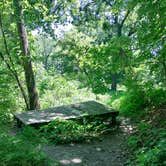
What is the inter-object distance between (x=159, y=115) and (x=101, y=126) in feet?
4.65

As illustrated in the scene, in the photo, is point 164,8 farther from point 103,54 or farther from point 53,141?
point 53,141

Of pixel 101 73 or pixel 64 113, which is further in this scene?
pixel 64 113

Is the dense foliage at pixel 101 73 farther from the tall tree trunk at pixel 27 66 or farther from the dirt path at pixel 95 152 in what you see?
the dirt path at pixel 95 152

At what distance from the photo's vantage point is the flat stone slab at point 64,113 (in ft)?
27.2

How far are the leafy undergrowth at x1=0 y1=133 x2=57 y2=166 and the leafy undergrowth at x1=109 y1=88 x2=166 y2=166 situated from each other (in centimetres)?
149

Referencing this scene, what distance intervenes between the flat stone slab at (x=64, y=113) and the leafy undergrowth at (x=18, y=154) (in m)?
3.04

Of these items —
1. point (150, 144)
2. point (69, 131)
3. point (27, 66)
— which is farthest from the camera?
point (27, 66)

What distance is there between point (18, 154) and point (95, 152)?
227 centimetres

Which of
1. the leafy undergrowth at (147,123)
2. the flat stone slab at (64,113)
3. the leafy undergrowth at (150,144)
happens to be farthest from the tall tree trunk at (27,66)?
the leafy undergrowth at (150,144)

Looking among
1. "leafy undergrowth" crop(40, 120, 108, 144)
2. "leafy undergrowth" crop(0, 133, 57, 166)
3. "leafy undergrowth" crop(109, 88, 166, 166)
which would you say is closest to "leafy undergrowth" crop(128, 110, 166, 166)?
"leafy undergrowth" crop(109, 88, 166, 166)

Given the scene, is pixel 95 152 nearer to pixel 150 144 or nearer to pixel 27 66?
pixel 150 144

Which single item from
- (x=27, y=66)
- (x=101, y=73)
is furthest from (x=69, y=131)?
(x=27, y=66)

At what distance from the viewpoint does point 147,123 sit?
24.9ft

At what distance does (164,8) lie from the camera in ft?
21.9
